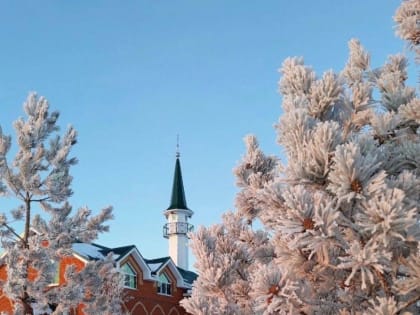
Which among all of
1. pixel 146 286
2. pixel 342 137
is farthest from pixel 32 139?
pixel 146 286

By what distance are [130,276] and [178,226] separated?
39.2 feet

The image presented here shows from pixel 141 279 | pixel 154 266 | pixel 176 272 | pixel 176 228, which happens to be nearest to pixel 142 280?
pixel 141 279

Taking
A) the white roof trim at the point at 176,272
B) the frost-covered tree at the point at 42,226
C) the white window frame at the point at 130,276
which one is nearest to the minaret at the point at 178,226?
the white roof trim at the point at 176,272

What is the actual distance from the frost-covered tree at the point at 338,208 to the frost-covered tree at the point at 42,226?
29.2 ft

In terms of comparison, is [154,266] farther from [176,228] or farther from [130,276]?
[176,228]

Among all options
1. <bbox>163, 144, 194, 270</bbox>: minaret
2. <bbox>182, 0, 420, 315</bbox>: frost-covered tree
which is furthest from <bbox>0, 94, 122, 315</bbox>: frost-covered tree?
<bbox>163, 144, 194, 270</bbox>: minaret

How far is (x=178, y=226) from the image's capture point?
3750 centimetres

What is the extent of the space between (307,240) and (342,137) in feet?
1.95

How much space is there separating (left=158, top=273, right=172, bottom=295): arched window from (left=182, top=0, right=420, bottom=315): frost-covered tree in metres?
24.6

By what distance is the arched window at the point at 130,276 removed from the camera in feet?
83.0

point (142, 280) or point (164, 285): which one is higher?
point (164, 285)

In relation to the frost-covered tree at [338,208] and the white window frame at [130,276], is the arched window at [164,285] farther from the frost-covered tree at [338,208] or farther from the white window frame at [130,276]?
the frost-covered tree at [338,208]

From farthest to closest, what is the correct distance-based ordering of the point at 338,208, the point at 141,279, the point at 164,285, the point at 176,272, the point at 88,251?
the point at 176,272
the point at 164,285
the point at 141,279
the point at 88,251
the point at 338,208

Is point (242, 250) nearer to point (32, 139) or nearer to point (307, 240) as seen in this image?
point (307, 240)
